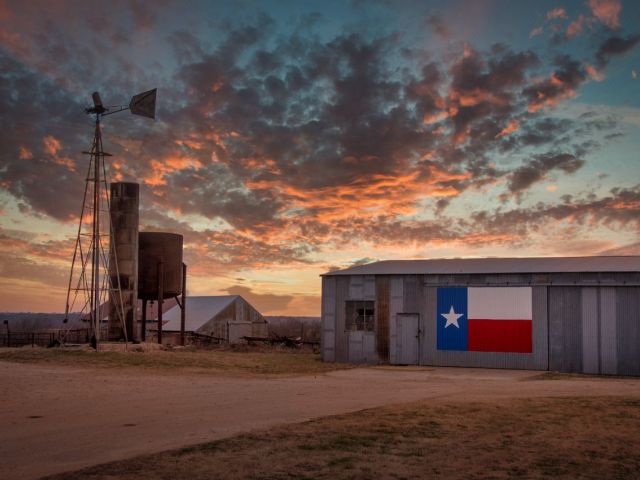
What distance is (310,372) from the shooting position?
28.6m

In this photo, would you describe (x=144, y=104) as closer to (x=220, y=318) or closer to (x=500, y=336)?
(x=220, y=318)

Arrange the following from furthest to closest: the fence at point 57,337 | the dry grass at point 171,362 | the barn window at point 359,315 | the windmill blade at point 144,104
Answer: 1. the fence at point 57,337
2. the windmill blade at point 144,104
3. the barn window at point 359,315
4. the dry grass at point 171,362

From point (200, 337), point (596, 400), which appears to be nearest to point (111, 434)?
point (596, 400)

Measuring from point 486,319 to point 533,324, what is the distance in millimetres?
2100

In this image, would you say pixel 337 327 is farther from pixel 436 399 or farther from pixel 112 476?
pixel 112 476

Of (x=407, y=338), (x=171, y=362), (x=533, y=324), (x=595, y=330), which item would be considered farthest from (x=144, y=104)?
(x=595, y=330)

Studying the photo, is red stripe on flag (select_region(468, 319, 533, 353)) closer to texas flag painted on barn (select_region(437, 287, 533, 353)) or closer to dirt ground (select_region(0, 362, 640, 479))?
texas flag painted on barn (select_region(437, 287, 533, 353))

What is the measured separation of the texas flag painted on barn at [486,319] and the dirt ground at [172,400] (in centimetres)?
237

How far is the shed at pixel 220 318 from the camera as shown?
168 feet

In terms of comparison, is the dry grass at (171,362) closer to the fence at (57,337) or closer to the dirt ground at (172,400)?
the dirt ground at (172,400)

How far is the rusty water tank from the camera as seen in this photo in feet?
137

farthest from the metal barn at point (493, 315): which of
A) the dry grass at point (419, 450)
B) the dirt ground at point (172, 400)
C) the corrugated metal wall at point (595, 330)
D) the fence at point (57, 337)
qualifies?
the dry grass at point (419, 450)

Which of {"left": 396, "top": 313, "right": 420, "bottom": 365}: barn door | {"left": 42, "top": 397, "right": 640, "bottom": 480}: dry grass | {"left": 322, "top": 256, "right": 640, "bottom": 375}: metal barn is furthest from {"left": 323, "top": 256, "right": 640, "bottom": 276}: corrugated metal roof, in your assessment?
{"left": 42, "top": 397, "right": 640, "bottom": 480}: dry grass

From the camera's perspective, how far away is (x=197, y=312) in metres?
53.2
